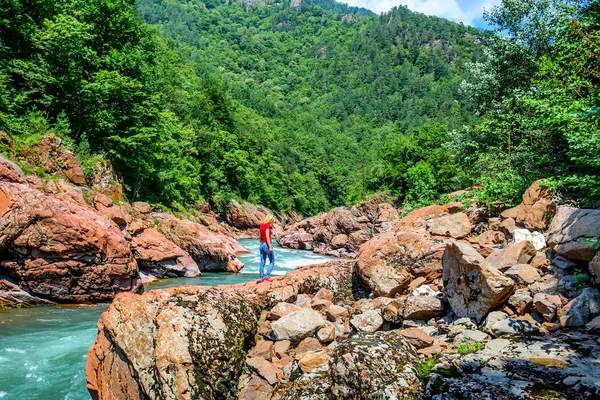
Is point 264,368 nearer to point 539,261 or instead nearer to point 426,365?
point 426,365

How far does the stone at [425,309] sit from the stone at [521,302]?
1274mm

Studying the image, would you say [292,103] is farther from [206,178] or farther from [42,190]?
[42,190]

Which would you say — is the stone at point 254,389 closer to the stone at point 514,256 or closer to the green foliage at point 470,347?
the green foliage at point 470,347

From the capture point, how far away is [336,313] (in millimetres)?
8242

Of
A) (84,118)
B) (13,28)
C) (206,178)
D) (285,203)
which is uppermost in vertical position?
(13,28)

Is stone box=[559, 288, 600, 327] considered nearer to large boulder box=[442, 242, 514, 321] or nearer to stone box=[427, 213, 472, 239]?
large boulder box=[442, 242, 514, 321]

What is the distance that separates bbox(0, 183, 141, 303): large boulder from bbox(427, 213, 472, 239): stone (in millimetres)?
13242

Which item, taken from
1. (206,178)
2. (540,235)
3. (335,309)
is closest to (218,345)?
(335,309)

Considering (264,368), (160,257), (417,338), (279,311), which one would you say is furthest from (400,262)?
(160,257)

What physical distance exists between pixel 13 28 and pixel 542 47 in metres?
27.4

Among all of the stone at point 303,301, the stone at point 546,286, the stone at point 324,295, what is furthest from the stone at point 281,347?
the stone at point 546,286

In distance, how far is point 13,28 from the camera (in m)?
21.2

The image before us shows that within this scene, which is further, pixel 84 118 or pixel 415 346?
pixel 84 118

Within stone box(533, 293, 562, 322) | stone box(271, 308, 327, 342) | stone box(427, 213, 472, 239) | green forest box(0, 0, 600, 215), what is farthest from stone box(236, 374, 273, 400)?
stone box(427, 213, 472, 239)
